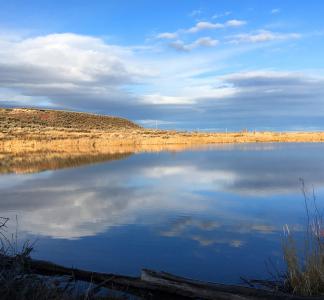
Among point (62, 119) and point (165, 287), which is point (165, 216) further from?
point (62, 119)

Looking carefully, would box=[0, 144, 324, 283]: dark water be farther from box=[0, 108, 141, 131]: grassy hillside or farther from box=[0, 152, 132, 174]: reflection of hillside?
box=[0, 108, 141, 131]: grassy hillside

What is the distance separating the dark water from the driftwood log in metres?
0.70

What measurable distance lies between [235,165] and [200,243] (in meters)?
14.6

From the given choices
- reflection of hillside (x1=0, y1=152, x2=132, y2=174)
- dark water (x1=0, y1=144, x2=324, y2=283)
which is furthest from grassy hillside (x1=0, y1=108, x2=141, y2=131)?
dark water (x1=0, y1=144, x2=324, y2=283)

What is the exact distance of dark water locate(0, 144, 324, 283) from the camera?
7.05 meters

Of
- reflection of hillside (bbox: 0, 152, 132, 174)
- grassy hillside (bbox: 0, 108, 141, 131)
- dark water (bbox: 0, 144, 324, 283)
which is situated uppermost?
grassy hillside (bbox: 0, 108, 141, 131)

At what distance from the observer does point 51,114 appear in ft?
283

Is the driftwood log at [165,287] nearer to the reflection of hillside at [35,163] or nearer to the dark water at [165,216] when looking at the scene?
the dark water at [165,216]

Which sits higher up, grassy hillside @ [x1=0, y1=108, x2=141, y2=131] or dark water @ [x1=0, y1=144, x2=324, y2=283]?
grassy hillside @ [x1=0, y1=108, x2=141, y2=131]

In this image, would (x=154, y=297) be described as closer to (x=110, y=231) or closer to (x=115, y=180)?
(x=110, y=231)

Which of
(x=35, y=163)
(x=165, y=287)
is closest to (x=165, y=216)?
(x=165, y=287)

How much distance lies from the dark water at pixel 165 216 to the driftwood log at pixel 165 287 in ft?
2.31

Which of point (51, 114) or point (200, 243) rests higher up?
point (51, 114)

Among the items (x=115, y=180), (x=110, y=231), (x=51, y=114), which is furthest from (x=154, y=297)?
(x=51, y=114)
